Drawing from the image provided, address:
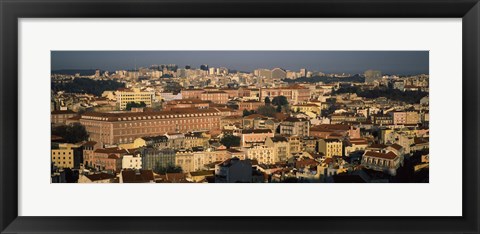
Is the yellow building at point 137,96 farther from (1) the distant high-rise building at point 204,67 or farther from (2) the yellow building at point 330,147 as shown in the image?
(2) the yellow building at point 330,147

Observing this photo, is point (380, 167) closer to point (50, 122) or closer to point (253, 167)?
point (253, 167)

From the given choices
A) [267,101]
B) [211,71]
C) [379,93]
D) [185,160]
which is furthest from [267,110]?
[379,93]

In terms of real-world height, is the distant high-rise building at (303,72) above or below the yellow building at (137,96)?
above

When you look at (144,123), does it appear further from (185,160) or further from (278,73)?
(278,73)

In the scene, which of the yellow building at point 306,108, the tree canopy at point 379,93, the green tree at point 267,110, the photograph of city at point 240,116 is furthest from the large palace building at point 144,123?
the tree canopy at point 379,93

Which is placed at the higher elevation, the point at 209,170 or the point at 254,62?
the point at 254,62

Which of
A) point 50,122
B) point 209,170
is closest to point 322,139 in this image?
point 209,170
